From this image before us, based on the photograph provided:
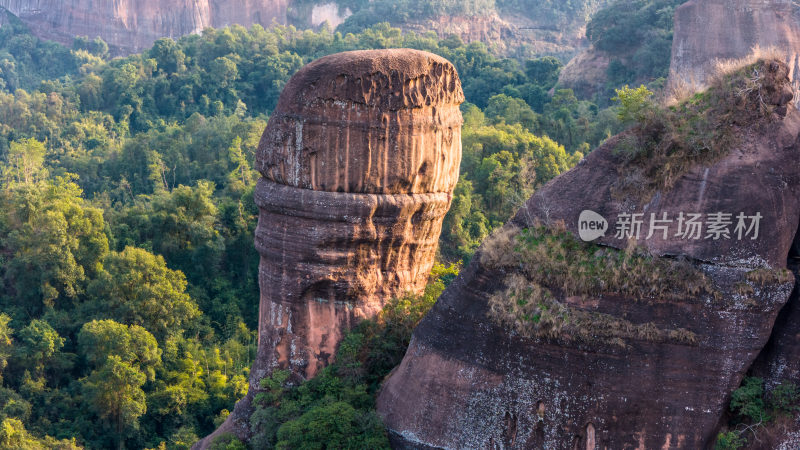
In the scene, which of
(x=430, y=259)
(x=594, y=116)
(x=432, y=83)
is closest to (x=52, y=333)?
(x=430, y=259)

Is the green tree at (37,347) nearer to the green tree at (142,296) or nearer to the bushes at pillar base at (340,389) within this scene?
the green tree at (142,296)

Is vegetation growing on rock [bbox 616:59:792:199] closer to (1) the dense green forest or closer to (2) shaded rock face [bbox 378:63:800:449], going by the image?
(2) shaded rock face [bbox 378:63:800:449]

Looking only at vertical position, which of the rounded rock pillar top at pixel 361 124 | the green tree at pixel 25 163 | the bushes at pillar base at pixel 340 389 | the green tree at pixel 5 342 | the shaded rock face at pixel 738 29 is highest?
the shaded rock face at pixel 738 29

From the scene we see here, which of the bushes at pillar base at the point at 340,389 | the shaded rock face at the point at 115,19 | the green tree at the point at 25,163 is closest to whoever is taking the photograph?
the bushes at pillar base at the point at 340,389

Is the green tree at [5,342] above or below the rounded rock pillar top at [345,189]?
below

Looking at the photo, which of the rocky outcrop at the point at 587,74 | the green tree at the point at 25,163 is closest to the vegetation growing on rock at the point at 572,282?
the green tree at the point at 25,163

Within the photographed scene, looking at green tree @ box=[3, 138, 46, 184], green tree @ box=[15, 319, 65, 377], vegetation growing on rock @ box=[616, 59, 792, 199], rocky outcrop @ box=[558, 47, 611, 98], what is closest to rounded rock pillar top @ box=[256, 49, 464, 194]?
vegetation growing on rock @ box=[616, 59, 792, 199]

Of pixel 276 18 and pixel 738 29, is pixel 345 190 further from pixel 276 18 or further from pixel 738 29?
pixel 276 18
